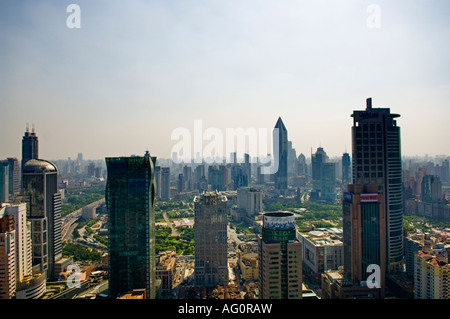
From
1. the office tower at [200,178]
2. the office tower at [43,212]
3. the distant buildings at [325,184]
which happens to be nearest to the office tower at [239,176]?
the office tower at [200,178]

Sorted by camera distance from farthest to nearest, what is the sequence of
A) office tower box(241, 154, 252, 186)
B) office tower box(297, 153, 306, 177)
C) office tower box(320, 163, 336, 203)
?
office tower box(297, 153, 306, 177) < office tower box(241, 154, 252, 186) < office tower box(320, 163, 336, 203)

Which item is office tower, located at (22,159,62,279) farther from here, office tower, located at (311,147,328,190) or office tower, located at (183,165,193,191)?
office tower, located at (311,147,328,190)

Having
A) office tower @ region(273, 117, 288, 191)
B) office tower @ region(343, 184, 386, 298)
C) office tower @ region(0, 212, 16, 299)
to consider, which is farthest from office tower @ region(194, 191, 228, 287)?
office tower @ region(273, 117, 288, 191)

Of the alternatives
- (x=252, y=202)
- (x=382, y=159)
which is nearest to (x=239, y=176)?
(x=252, y=202)

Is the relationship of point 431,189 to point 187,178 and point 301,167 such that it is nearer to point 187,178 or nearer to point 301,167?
point 301,167

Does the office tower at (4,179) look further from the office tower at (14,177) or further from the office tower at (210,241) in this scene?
the office tower at (210,241)
